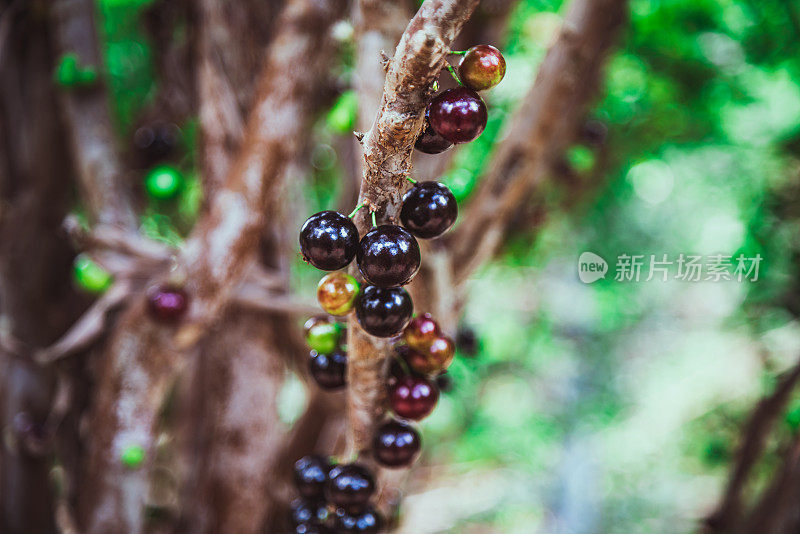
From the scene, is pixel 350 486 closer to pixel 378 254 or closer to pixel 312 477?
Result: pixel 312 477

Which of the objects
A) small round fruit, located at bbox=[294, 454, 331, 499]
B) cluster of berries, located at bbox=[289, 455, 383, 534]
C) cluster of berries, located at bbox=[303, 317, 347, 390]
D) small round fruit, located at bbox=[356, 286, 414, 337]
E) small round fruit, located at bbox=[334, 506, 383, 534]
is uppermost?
cluster of berries, located at bbox=[303, 317, 347, 390]

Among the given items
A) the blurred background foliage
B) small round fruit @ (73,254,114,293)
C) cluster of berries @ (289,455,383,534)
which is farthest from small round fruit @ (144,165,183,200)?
cluster of berries @ (289,455,383,534)

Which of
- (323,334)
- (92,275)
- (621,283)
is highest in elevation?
(621,283)

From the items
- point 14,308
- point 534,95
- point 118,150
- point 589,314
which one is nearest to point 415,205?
point 534,95

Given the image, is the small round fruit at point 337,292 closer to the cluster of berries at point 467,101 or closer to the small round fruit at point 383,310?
the small round fruit at point 383,310

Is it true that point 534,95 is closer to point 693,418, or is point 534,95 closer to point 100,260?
point 100,260

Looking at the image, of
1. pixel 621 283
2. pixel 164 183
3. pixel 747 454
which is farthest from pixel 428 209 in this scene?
pixel 621 283

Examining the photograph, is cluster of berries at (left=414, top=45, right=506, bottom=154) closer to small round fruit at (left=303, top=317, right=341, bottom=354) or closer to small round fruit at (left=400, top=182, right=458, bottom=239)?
small round fruit at (left=400, top=182, right=458, bottom=239)
